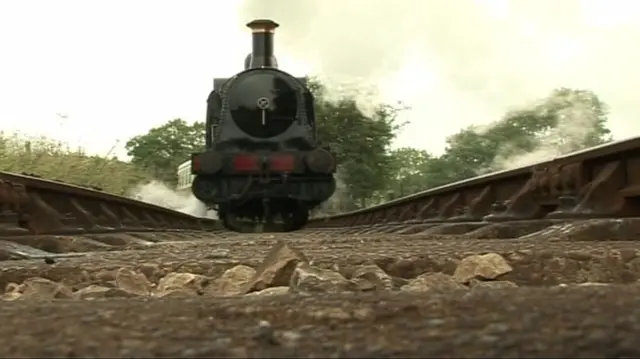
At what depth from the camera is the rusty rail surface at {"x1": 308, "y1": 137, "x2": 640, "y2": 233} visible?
409 cm

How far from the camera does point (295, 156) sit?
10172 mm

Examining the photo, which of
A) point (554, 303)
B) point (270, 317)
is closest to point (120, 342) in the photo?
point (270, 317)

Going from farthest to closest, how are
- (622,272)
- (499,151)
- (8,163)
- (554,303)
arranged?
1. (499,151)
2. (8,163)
3. (622,272)
4. (554,303)

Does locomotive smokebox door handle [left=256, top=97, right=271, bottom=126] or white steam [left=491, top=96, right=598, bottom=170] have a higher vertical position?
white steam [left=491, top=96, right=598, bottom=170]

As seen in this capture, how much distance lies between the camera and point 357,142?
29.3m

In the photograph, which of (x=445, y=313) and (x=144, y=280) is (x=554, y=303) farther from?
(x=144, y=280)

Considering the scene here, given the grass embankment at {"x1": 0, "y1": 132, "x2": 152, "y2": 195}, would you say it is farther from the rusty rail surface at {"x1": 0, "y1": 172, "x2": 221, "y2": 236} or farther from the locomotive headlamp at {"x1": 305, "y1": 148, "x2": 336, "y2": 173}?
the rusty rail surface at {"x1": 0, "y1": 172, "x2": 221, "y2": 236}

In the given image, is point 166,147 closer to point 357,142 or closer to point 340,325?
point 357,142

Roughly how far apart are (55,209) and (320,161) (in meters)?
4.45

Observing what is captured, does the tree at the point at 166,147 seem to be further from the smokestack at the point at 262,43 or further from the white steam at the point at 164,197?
the smokestack at the point at 262,43

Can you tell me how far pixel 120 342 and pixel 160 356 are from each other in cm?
8

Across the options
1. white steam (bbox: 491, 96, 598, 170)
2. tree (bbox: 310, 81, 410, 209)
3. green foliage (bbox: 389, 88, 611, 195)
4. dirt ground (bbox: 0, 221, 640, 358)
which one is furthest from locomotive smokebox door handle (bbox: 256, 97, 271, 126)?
tree (bbox: 310, 81, 410, 209)

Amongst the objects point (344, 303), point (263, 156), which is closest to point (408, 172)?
point (263, 156)

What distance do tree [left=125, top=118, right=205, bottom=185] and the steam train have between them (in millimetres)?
23833
